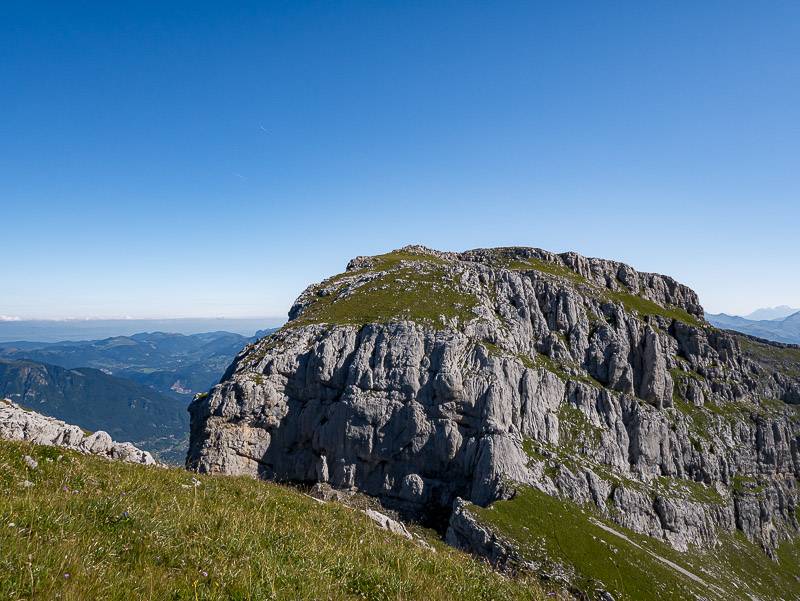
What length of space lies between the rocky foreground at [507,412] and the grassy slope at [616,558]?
1.68 metres

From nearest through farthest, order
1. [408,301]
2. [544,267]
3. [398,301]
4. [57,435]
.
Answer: [57,435] < [408,301] < [398,301] < [544,267]

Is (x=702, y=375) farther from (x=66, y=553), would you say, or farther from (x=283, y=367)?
(x=66, y=553)

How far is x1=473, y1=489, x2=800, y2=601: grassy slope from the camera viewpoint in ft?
185

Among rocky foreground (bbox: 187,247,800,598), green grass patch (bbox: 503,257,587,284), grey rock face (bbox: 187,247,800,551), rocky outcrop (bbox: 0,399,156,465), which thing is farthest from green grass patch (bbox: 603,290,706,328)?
rocky outcrop (bbox: 0,399,156,465)

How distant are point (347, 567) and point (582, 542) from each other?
226 ft

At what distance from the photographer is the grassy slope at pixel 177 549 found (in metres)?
5.53

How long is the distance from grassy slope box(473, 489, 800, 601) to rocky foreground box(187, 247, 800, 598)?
5.50 ft

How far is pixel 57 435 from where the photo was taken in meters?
23.1

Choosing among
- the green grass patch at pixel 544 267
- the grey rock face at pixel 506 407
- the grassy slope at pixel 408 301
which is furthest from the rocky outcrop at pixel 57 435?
the green grass patch at pixel 544 267

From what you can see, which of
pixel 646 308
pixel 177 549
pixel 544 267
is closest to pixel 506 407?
pixel 544 267

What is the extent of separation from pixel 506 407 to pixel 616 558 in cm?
3124

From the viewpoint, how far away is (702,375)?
116312 mm

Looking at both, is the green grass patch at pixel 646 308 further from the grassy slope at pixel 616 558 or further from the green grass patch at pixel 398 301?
the grassy slope at pixel 616 558

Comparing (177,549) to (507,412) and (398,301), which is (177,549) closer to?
(507,412)
